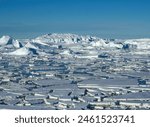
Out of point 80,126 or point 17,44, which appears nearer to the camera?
point 80,126

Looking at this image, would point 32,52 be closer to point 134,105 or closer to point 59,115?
point 134,105

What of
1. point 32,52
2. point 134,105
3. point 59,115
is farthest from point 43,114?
point 32,52

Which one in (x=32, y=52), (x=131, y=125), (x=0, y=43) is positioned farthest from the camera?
(x=0, y=43)

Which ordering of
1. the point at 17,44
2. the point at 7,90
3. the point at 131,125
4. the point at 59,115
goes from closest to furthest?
the point at 131,125 → the point at 59,115 → the point at 7,90 → the point at 17,44

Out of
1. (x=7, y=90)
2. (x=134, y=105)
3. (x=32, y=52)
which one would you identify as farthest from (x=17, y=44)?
(x=134, y=105)

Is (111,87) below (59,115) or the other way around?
below

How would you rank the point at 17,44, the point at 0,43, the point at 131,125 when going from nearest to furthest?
the point at 131,125
the point at 17,44
the point at 0,43

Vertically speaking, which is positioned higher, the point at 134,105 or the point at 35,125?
the point at 35,125

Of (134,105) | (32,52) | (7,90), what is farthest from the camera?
(32,52)

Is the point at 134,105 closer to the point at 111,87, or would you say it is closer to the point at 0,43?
the point at 111,87
